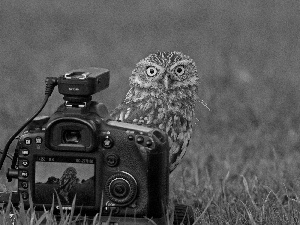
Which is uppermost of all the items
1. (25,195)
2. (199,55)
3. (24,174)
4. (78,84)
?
(78,84)

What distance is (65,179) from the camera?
4.62 m

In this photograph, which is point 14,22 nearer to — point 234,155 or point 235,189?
point 234,155

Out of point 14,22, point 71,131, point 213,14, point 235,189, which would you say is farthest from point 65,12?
point 71,131

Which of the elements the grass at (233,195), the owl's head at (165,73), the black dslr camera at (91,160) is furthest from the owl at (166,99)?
the black dslr camera at (91,160)

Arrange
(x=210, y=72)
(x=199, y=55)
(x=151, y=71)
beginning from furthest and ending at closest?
1. (x=199, y=55)
2. (x=210, y=72)
3. (x=151, y=71)

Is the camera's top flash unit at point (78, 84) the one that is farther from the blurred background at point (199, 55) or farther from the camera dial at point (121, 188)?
the blurred background at point (199, 55)

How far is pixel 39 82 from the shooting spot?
10391 mm

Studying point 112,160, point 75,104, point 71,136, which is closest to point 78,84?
point 75,104

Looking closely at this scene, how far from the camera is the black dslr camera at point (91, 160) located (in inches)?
180

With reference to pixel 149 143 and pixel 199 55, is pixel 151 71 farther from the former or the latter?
pixel 199 55

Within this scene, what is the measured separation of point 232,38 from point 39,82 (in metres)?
2.90

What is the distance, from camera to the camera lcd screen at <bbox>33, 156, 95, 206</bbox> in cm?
459

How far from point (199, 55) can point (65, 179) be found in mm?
6859

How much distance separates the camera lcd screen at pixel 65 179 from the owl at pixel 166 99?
4.62 ft
